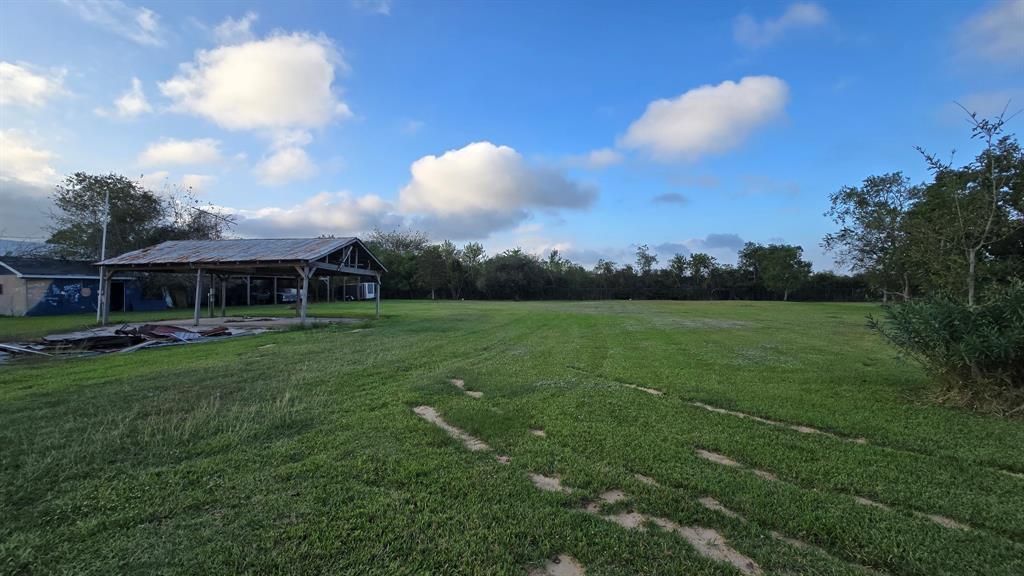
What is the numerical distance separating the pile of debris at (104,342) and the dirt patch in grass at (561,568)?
35.4 feet

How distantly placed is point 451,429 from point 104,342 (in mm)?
10154

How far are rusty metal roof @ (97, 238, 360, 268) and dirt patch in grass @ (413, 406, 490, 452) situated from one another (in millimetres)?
11284

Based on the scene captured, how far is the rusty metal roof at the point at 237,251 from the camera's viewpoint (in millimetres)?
15016

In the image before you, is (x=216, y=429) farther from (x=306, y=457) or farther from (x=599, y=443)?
(x=599, y=443)

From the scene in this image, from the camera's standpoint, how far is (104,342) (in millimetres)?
9828

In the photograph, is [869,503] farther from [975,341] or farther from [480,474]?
[975,341]

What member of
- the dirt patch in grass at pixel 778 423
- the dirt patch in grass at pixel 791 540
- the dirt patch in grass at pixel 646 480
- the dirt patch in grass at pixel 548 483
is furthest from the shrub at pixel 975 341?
the dirt patch in grass at pixel 548 483

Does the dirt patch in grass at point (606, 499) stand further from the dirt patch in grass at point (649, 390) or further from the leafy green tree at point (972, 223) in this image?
the leafy green tree at point (972, 223)

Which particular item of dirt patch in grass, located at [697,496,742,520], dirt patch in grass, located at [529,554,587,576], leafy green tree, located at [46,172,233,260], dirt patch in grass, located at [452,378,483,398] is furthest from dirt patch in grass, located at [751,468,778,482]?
leafy green tree, located at [46,172,233,260]

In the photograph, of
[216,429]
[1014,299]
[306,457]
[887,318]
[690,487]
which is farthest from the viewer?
[887,318]

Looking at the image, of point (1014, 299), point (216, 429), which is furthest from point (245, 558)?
point (1014, 299)

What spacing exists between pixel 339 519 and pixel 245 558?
0.47 metres

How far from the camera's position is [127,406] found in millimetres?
4805

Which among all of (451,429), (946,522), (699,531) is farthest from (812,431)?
(451,429)
